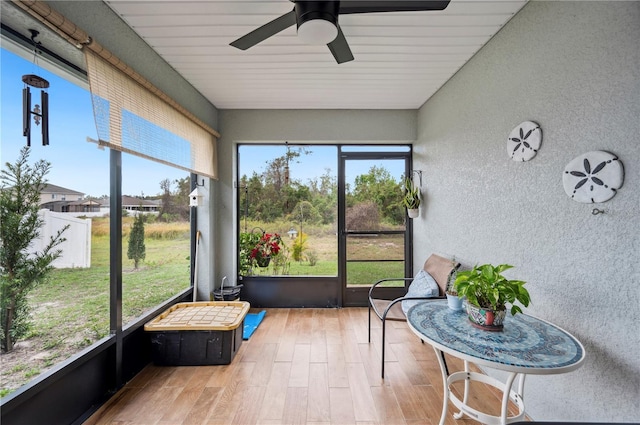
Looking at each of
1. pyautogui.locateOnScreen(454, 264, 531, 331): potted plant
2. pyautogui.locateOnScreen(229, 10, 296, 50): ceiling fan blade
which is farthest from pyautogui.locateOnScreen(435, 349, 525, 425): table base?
pyautogui.locateOnScreen(229, 10, 296, 50): ceiling fan blade

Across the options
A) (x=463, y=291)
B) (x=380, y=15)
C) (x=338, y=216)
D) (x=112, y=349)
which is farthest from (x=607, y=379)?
(x=112, y=349)

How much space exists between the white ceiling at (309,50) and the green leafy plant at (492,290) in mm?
1696

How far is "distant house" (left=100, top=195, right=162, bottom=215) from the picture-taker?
188 cm

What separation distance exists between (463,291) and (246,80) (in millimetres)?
2645

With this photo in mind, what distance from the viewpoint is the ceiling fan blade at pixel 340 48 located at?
63.6 inches

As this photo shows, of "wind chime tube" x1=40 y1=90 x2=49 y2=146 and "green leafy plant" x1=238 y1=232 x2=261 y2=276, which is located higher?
"wind chime tube" x1=40 y1=90 x2=49 y2=146

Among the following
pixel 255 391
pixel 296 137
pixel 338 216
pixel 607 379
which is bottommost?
pixel 255 391

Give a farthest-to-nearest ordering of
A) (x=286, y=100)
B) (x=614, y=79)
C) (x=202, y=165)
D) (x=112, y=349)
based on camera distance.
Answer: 1. (x=286, y=100)
2. (x=202, y=165)
3. (x=112, y=349)
4. (x=614, y=79)

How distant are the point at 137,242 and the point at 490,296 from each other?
2.59 meters

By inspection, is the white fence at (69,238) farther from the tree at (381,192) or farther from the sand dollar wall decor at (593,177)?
the sand dollar wall decor at (593,177)

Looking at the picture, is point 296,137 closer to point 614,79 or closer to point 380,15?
point 380,15

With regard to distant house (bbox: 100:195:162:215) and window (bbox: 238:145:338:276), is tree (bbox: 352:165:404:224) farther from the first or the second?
distant house (bbox: 100:195:162:215)

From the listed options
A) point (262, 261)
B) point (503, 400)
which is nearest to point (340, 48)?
point (503, 400)

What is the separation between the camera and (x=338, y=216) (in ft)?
12.0
